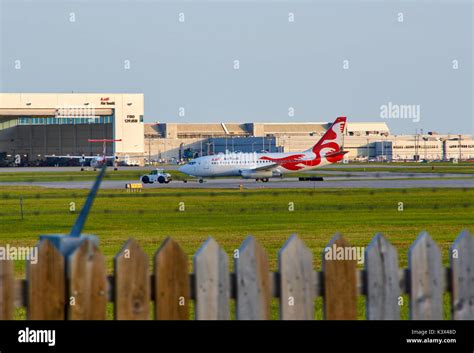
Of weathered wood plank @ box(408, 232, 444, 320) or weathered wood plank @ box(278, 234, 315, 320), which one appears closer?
weathered wood plank @ box(278, 234, 315, 320)

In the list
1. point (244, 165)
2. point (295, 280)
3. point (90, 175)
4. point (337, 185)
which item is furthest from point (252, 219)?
point (244, 165)

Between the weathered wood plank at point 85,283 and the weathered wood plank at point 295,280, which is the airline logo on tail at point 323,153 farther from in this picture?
the weathered wood plank at point 85,283

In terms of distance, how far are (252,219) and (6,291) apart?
26.1m

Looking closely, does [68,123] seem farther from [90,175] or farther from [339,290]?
[339,290]

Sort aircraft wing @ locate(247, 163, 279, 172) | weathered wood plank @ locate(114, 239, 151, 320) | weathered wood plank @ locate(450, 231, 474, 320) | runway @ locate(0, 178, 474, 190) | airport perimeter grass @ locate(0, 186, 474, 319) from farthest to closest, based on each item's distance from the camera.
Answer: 1. aircraft wing @ locate(247, 163, 279, 172)
2. runway @ locate(0, 178, 474, 190)
3. airport perimeter grass @ locate(0, 186, 474, 319)
4. weathered wood plank @ locate(450, 231, 474, 320)
5. weathered wood plank @ locate(114, 239, 151, 320)

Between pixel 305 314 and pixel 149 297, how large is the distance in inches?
43.1

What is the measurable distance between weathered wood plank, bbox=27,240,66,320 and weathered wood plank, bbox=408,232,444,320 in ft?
8.09

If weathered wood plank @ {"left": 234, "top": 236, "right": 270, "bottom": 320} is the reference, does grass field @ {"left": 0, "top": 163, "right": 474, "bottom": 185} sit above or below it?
below

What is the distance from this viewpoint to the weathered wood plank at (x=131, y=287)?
689 centimetres

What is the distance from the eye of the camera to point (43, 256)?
6.79 metres

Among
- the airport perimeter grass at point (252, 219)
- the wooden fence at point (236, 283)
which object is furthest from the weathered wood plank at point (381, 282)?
the airport perimeter grass at point (252, 219)

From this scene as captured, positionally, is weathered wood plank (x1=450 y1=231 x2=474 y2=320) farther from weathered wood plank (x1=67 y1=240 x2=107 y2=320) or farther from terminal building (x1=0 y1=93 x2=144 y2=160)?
terminal building (x1=0 y1=93 x2=144 y2=160)

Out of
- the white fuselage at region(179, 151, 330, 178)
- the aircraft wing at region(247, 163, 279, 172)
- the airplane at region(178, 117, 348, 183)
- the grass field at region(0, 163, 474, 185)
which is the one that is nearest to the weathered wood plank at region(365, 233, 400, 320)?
the grass field at region(0, 163, 474, 185)

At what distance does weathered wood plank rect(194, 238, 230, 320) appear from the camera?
275 inches
